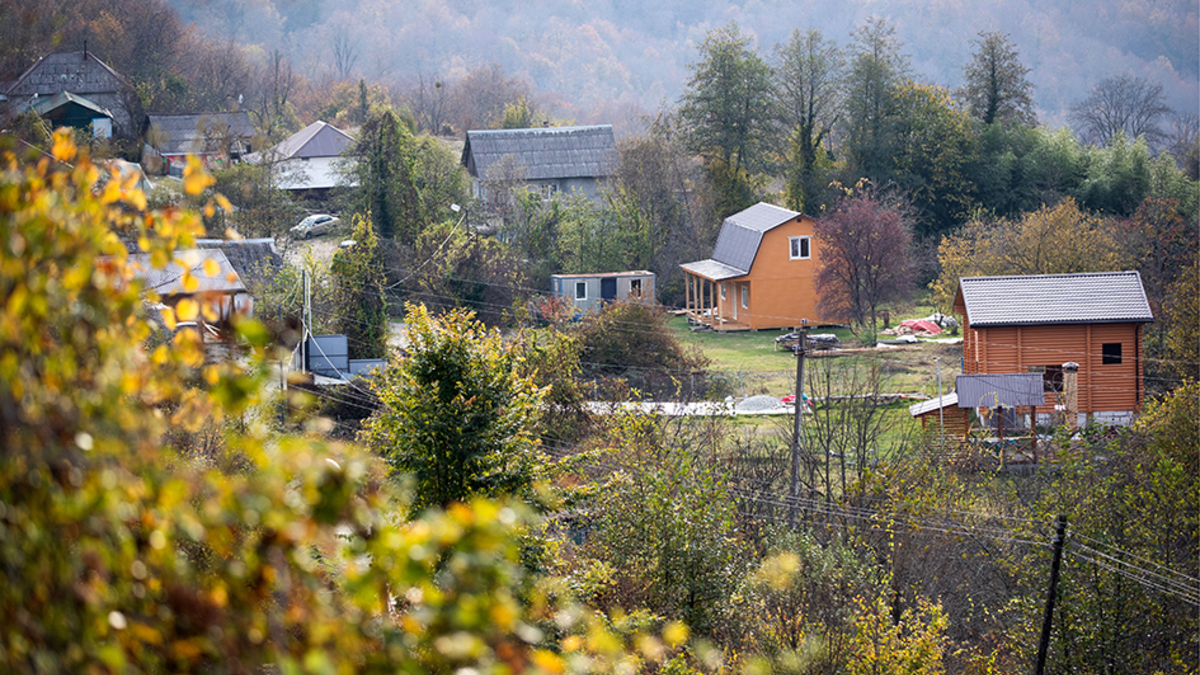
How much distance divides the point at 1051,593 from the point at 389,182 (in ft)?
97.8

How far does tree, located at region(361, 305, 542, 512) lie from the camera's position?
10.4 meters

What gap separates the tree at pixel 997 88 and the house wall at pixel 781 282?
784 inches

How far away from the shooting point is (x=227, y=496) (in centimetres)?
192

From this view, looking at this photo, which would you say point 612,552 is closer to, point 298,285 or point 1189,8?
point 298,285

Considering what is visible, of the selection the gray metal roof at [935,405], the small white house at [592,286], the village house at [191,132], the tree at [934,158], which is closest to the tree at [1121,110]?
the tree at [934,158]

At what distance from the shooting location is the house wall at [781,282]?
124 ft

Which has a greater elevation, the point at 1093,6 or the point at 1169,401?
the point at 1093,6

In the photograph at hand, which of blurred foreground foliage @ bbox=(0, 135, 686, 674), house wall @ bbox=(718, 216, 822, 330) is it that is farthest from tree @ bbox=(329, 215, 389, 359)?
blurred foreground foliage @ bbox=(0, 135, 686, 674)

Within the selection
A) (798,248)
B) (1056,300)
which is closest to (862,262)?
(798,248)

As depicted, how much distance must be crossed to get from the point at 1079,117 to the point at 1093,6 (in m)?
48.6

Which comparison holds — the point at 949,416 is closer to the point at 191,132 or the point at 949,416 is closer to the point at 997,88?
the point at 997,88

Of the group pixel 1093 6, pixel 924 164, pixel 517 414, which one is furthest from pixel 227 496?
pixel 1093 6

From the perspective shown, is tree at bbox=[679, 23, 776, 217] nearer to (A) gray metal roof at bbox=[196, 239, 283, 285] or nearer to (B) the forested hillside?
(A) gray metal roof at bbox=[196, 239, 283, 285]

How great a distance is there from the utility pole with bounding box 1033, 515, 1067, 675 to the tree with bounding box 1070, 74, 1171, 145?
213 feet
